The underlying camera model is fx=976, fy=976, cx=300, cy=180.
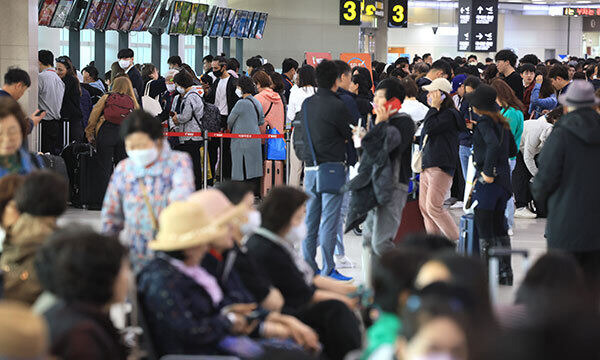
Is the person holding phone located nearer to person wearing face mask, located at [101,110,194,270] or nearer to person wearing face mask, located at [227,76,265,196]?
person wearing face mask, located at [227,76,265,196]

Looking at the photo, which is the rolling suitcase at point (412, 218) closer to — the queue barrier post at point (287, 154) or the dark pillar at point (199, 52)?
the queue barrier post at point (287, 154)

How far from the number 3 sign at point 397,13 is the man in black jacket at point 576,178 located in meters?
21.9

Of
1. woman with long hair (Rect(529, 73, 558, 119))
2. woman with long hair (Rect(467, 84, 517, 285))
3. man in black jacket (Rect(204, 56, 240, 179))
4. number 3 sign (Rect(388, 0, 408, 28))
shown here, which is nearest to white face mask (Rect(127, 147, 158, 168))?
woman with long hair (Rect(467, 84, 517, 285))

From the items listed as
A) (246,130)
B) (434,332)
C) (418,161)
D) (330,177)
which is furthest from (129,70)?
(434,332)

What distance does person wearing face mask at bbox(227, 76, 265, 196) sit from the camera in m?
11.2

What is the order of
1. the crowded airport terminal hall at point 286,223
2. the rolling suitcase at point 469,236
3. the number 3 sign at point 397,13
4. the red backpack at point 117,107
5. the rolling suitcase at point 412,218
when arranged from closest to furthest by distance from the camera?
1. the crowded airport terminal hall at point 286,223
2. the rolling suitcase at point 469,236
3. the rolling suitcase at point 412,218
4. the red backpack at point 117,107
5. the number 3 sign at point 397,13

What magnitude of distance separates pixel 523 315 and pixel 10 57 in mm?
8309

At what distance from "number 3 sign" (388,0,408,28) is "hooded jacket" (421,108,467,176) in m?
19.1

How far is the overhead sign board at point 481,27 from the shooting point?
28594 mm

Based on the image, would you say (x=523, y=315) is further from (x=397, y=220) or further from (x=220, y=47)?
(x=220, y=47)

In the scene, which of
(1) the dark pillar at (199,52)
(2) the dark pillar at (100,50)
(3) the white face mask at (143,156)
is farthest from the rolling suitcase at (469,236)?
(1) the dark pillar at (199,52)

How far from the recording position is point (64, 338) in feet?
10.9

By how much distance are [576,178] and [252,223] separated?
2111mm

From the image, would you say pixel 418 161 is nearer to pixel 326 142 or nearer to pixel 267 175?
pixel 326 142
